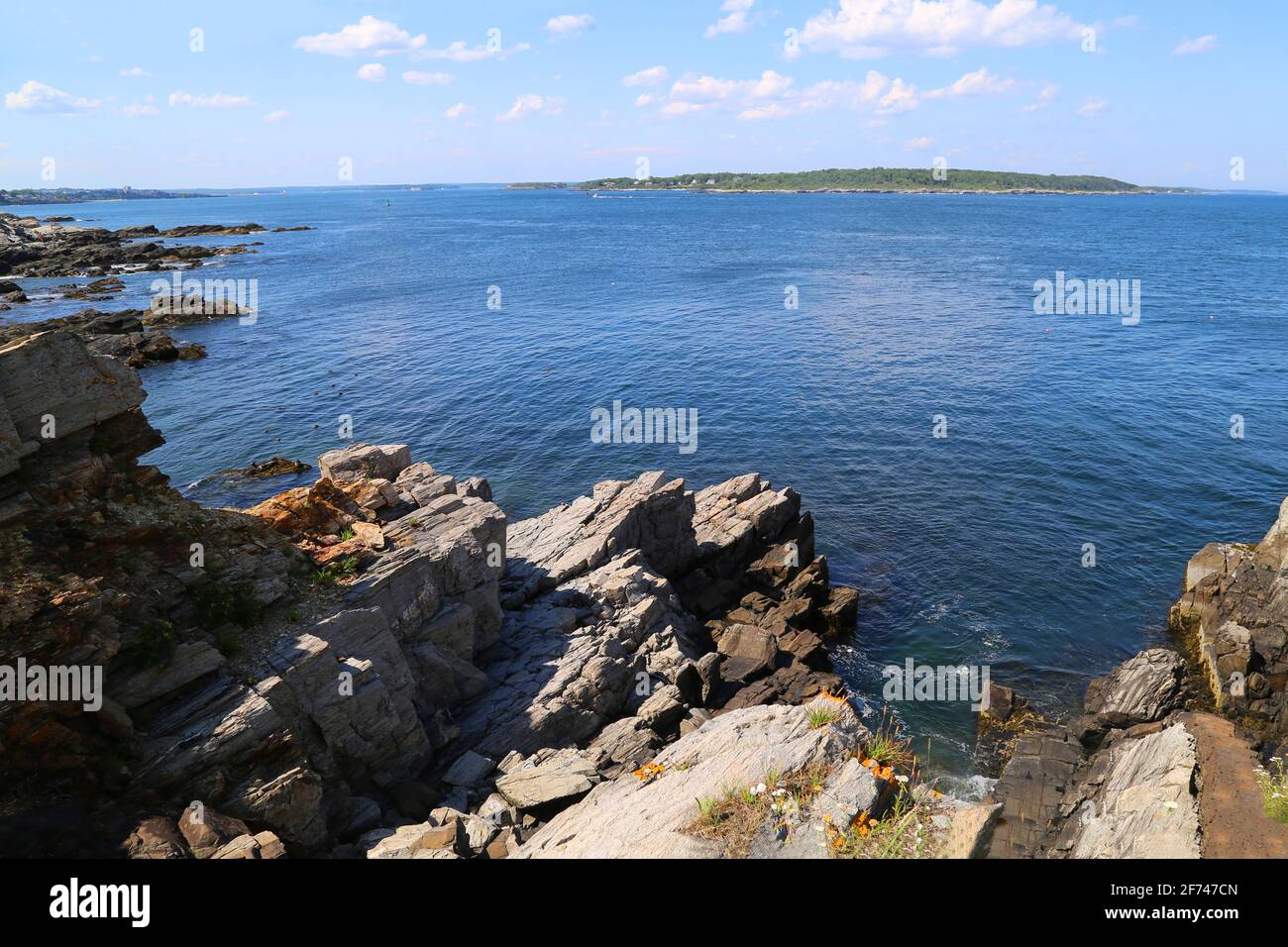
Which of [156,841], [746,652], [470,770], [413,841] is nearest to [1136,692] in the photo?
[746,652]

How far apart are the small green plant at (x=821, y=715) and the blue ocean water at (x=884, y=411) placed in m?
10.3

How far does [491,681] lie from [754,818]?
12871 millimetres

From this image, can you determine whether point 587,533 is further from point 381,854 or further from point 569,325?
point 569,325

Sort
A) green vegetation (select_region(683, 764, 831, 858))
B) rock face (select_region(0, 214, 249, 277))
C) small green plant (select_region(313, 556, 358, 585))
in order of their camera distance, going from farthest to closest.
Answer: rock face (select_region(0, 214, 249, 277))
small green plant (select_region(313, 556, 358, 585))
green vegetation (select_region(683, 764, 831, 858))

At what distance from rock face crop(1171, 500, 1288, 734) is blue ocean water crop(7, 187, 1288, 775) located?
2.19 m

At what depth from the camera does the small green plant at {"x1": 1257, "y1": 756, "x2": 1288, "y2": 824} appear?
55.2 ft

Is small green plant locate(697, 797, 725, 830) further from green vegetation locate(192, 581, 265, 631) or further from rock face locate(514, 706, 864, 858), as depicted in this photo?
green vegetation locate(192, 581, 265, 631)

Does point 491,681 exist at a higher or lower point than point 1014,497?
lower

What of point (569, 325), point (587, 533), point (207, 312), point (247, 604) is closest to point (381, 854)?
point (247, 604)

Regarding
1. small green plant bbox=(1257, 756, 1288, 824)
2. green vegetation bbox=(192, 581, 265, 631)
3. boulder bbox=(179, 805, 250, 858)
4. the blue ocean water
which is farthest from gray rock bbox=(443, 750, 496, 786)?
small green plant bbox=(1257, 756, 1288, 824)

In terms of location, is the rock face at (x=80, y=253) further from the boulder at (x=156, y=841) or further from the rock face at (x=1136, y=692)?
the rock face at (x=1136, y=692)

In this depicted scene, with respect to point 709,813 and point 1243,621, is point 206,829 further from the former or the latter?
point 1243,621

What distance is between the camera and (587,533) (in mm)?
32375

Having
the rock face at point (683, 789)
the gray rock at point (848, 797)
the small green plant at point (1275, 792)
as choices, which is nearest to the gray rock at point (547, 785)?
the rock face at point (683, 789)
